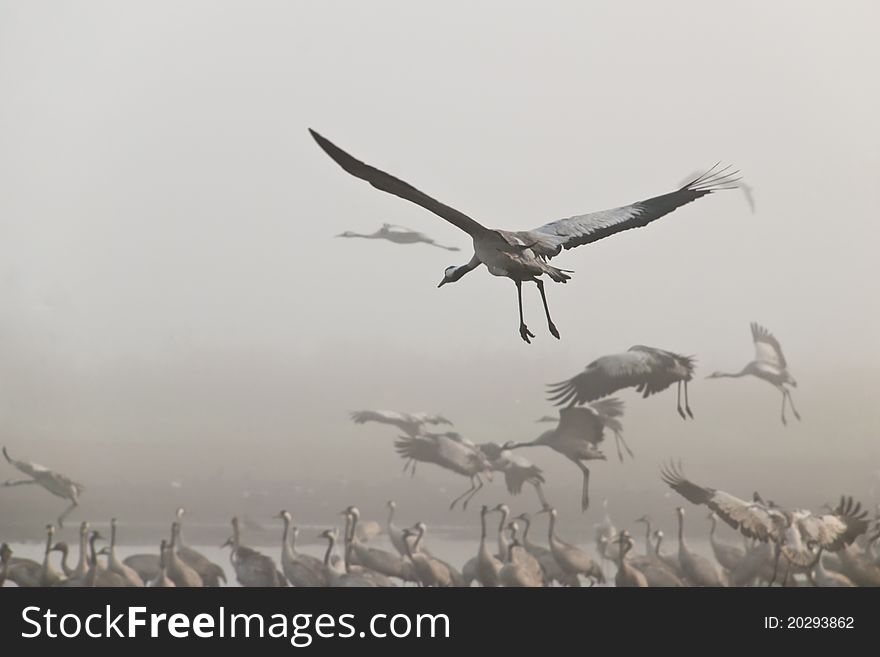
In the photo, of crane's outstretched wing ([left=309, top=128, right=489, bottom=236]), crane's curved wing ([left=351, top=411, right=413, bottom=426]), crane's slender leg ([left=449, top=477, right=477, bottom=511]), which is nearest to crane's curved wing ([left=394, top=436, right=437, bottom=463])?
crane's curved wing ([left=351, top=411, right=413, bottom=426])

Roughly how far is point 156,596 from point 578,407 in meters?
3.07

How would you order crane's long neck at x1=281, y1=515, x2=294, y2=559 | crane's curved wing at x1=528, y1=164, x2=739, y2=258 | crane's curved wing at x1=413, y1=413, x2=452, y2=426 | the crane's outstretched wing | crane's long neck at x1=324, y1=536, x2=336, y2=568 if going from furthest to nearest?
crane's curved wing at x1=413, y1=413, x2=452, y2=426, crane's long neck at x1=324, y1=536, x2=336, y2=568, crane's long neck at x1=281, y1=515, x2=294, y2=559, crane's curved wing at x1=528, y1=164, x2=739, y2=258, the crane's outstretched wing

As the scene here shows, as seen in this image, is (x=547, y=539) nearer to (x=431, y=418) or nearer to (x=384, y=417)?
(x=431, y=418)

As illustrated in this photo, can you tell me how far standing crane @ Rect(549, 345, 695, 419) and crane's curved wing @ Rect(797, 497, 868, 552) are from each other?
128 cm

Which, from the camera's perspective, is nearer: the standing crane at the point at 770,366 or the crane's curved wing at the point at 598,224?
the crane's curved wing at the point at 598,224

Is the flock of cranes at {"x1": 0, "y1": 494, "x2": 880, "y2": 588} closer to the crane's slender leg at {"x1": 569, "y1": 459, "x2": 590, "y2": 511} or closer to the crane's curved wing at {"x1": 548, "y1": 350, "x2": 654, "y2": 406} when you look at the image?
the crane's slender leg at {"x1": 569, "y1": 459, "x2": 590, "y2": 511}

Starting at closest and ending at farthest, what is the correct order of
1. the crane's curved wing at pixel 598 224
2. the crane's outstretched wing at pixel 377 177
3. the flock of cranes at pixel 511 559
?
the crane's outstretched wing at pixel 377 177, the crane's curved wing at pixel 598 224, the flock of cranes at pixel 511 559

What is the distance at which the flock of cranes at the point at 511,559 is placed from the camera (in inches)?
315

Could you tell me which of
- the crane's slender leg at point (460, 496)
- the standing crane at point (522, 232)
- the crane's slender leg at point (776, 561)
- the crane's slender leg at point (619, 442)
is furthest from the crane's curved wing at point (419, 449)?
the standing crane at point (522, 232)

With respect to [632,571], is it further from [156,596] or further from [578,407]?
[156,596]

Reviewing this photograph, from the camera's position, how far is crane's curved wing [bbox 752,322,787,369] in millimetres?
8906

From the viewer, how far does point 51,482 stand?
27.6ft

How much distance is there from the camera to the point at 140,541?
27.6 ft

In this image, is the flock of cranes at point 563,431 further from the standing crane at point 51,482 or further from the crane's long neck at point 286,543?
the standing crane at point 51,482
